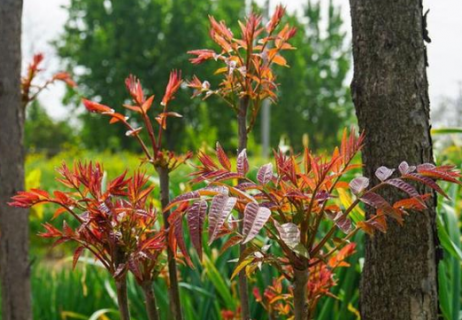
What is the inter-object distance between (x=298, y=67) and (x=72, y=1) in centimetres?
1053

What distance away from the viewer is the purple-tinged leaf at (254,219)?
Result: 37.4 inches

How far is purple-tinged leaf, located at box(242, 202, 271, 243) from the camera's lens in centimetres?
95

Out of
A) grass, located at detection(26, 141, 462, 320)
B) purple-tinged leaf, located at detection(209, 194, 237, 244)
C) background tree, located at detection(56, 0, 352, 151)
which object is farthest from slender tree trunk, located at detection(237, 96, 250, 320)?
background tree, located at detection(56, 0, 352, 151)

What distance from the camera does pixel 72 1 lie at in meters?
29.5

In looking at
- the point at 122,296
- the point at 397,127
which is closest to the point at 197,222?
the point at 122,296

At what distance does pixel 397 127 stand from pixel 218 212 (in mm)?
703

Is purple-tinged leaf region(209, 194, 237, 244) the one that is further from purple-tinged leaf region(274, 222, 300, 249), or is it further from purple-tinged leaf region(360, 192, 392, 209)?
purple-tinged leaf region(360, 192, 392, 209)

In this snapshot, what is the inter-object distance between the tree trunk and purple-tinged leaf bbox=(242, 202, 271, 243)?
1378 millimetres

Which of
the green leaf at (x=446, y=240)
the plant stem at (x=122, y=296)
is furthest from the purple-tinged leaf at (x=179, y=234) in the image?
the green leaf at (x=446, y=240)

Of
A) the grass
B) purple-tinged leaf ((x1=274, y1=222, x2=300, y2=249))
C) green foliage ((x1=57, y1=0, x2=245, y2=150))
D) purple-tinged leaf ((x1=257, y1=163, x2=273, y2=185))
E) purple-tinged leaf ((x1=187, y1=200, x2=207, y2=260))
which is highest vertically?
green foliage ((x1=57, y1=0, x2=245, y2=150))

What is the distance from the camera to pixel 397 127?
1.54m

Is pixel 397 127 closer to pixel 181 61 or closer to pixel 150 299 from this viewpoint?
pixel 150 299

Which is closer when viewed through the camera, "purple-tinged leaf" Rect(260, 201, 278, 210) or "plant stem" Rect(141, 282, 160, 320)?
"purple-tinged leaf" Rect(260, 201, 278, 210)

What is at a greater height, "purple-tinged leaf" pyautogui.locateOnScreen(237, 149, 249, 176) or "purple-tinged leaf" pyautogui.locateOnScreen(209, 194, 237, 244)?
Result: "purple-tinged leaf" pyautogui.locateOnScreen(237, 149, 249, 176)
